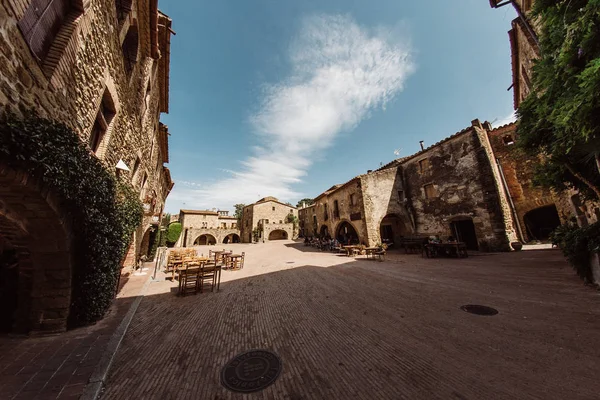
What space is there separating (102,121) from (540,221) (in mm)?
25474

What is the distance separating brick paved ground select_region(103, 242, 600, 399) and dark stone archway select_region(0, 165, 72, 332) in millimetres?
1465

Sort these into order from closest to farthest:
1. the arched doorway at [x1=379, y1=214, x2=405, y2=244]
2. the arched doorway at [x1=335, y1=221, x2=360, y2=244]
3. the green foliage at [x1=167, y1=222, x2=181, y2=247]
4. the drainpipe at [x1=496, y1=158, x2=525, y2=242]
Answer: the drainpipe at [x1=496, y1=158, x2=525, y2=242] → the arched doorway at [x1=379, y1=214, x2=405, y2=244] → the arched doorway at [x1=335, y1=221, x2=360, y2=244] → the green foliage at [x1=167, y1=222, x2=181, y2=247]

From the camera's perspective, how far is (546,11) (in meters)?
3.87

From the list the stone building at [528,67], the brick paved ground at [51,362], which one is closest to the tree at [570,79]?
the stone building at [528,67]

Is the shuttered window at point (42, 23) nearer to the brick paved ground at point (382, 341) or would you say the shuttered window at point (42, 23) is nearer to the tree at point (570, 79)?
the brick paved ground at point (382, 341)

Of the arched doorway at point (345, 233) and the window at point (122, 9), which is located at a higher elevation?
the window at point (122, 9)

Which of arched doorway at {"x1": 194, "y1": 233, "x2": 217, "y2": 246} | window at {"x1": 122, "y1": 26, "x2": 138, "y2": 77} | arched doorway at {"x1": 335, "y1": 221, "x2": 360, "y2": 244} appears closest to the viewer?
window at {"x1": 122, "y1": 26, "x2": 138, "y2": 77}

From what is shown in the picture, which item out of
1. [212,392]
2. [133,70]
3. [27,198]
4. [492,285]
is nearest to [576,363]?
[492,285]

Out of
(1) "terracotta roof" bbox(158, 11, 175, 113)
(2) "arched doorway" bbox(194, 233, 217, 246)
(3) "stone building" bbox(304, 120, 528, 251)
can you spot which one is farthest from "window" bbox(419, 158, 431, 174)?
(2) "arched doorway" bbox(194, 233, 217, 246)

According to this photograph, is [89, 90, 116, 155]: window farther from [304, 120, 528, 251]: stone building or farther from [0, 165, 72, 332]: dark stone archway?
[304, 120, 528, 251]: stone building

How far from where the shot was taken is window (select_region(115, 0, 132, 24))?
5.45 m

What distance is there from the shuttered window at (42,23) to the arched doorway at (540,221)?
23836 mm

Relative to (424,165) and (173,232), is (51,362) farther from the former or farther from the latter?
(173,232)

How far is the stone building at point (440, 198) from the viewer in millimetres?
12438
